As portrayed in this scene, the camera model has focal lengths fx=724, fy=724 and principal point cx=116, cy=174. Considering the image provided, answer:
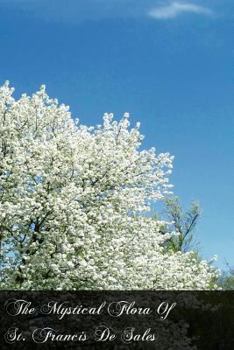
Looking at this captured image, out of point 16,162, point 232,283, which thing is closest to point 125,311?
point 16,162

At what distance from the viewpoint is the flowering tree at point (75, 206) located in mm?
18484

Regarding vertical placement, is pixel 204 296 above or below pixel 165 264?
below

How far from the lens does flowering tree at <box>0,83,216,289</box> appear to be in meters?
18.5

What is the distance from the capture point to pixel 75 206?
18672 mm

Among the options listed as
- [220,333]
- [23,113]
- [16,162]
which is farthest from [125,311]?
[23,113]

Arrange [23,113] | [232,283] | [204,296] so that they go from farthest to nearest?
[232,283] → [23,113] → [204,296]

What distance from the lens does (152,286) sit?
65.5ft

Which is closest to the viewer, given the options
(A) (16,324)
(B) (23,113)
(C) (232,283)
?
(A) (16,324)

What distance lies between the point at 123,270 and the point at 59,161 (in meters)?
3.62

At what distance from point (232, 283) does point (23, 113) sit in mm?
18779

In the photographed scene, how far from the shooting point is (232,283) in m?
36.6

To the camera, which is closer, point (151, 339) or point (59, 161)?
point (151, 339)

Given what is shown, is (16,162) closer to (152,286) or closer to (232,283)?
(152,286)

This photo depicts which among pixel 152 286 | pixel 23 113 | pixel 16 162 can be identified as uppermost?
pixel 23 113
